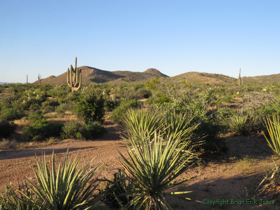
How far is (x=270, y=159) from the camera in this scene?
7.20 m

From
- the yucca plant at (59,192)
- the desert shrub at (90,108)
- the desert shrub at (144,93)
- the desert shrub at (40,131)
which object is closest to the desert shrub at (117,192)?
the yucca plant at (59,192)

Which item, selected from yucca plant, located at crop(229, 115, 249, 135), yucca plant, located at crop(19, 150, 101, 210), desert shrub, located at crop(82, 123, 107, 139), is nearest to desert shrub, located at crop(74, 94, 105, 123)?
desert shrub, located at crop(82, 123, 107, 139)

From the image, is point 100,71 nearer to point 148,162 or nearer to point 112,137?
point 112,137

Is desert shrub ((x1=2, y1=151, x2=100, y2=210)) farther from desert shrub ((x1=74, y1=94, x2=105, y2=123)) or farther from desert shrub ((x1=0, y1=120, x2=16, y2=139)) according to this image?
desert shrub ((x1=74, y1=94, x2=105, y2=123))

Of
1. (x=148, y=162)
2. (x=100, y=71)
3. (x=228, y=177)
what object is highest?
(x=100, y=71)

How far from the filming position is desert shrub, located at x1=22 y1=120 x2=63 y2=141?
404 inches

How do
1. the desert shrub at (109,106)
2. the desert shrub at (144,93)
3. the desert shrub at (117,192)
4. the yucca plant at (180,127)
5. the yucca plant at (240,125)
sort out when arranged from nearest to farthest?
the desert shrub at (117,192)
the yucca plant at (180,127)
the yucca plant at (240,125)
the desert shrub at (109,106)
the desert shrub at (144,93)

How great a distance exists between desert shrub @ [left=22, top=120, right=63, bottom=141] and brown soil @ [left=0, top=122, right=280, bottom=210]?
1003mm

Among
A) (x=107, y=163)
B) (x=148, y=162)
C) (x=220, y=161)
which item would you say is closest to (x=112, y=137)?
(x=107, y=163)

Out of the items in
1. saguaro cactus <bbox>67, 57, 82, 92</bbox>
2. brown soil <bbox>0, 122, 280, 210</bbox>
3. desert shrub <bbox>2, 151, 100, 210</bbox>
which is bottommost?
brown soil <bbox>0, 122, 280, 210</bbox>

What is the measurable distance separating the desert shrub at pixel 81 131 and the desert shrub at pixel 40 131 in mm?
504

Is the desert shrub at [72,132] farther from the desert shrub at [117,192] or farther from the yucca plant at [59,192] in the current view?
the yucca plant at [59,192]

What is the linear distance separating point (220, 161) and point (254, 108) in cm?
534

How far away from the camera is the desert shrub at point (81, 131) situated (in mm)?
10562
